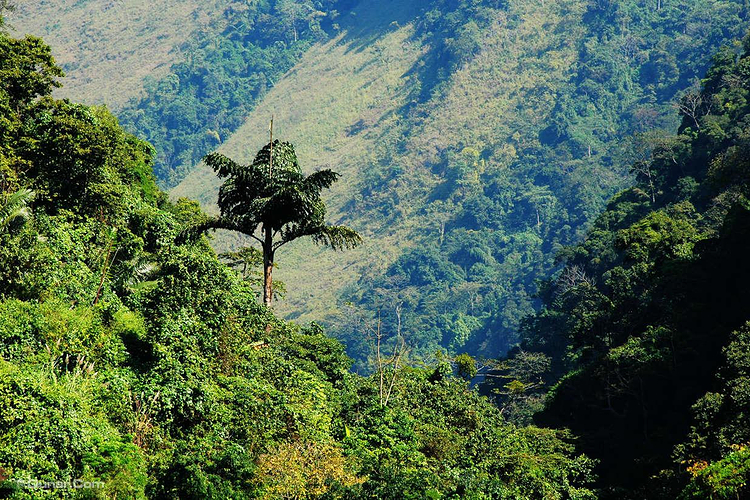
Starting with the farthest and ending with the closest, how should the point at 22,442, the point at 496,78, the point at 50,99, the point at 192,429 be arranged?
the point at 496,78 < the point at 50,99 < the point at 192,429 < the point at 22,442

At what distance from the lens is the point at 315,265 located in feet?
468

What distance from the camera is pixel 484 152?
169500 millimetres

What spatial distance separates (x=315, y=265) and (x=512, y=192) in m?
38.8

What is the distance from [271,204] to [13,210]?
20.4ft

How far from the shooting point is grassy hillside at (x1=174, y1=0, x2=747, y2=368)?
13650 cm

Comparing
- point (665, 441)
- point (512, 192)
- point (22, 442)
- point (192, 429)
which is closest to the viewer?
point (22, 442)

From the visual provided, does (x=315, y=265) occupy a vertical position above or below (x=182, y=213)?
above

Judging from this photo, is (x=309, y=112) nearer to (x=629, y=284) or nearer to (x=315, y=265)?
(x=315, y=265)

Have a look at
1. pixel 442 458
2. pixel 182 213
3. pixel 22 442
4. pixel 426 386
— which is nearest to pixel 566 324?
pixel 182 213

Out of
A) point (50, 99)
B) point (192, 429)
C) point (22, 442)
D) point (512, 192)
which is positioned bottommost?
point (22, 442)

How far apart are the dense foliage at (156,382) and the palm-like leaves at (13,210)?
54mm

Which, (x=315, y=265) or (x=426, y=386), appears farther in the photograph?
(x=315, y=265)

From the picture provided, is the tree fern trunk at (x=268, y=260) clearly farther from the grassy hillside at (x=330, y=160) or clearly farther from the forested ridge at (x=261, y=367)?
the grassy hillside at (x=330, y=160)

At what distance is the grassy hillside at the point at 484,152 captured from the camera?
448ft
